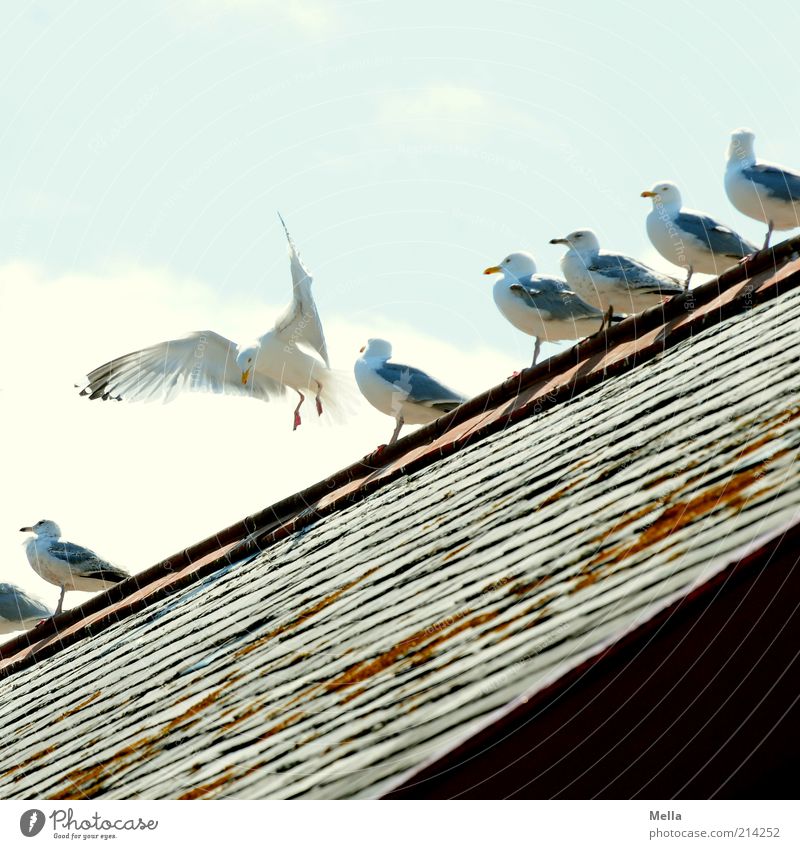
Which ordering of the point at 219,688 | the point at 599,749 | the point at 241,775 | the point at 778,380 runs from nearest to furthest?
1. the point at 599,749
2. the point at 241,775
3. the point at 778,380
4. the point at 219,688

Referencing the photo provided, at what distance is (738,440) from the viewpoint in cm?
404

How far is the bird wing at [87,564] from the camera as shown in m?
12.0

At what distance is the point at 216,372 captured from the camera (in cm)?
1175

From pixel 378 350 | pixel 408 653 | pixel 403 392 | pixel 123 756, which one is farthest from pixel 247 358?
pixel 408 653

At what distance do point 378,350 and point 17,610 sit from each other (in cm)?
475

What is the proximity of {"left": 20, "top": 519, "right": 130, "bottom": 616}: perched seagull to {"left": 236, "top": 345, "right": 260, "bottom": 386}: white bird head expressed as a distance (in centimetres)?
228

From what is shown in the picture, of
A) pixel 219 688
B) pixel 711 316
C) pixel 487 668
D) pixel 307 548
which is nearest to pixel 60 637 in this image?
pixel 307 548

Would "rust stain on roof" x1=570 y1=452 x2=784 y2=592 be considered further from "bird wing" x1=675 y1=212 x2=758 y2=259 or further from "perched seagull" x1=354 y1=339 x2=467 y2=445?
"bird wing" x1=675 y1=212 x2=758 y2=259

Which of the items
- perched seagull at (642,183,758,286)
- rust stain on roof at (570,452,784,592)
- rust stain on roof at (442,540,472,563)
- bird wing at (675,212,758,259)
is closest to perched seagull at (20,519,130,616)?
perched seagull at (642,183,758,286)

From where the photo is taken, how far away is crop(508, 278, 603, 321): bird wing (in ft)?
29.3

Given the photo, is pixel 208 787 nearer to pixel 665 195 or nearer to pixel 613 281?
pixel 613 281

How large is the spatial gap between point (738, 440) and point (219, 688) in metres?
2.15

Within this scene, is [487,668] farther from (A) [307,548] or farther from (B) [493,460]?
(A) [307,548]

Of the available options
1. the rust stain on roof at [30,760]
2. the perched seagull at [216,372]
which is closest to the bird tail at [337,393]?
the perched seagull at [216,372]
